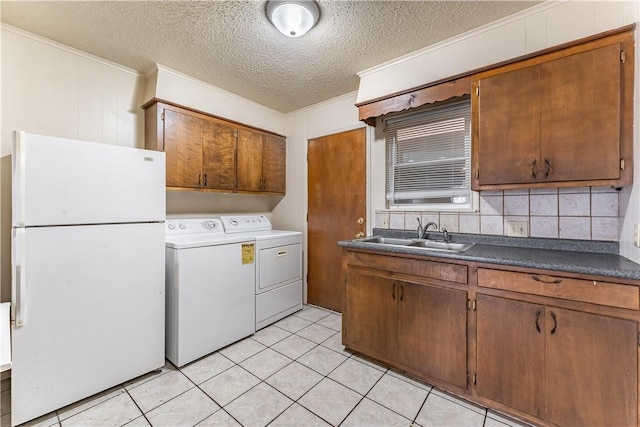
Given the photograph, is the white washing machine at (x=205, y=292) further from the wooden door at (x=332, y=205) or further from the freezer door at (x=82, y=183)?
the wooden door at (x=332, y=205)

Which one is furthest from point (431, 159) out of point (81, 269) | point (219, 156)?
point (81, 269)

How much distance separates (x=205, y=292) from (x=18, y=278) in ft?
3.51

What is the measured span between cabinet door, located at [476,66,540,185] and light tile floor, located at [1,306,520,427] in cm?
151

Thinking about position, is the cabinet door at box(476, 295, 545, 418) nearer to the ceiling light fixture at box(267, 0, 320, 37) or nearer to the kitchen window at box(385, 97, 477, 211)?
the kitchen window at box(385, 97, 477, 211)

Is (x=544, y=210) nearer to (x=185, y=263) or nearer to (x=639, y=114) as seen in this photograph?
(x=639, y=114)

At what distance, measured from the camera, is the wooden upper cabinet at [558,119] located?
1.46 m

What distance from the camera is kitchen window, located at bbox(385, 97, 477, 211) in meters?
2.29

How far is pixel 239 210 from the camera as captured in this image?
3.35 metres

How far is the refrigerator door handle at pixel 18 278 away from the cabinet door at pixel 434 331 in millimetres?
2277

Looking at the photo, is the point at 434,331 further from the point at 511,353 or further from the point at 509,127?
the point at 509,127

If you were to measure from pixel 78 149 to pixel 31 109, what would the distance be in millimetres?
824

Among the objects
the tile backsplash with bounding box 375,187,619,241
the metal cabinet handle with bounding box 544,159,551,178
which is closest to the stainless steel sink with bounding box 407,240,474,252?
the tile backsplash with bounding box 375,187,619,241

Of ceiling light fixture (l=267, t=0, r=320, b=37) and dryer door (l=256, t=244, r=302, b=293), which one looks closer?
ceiling light fixture (l=267, t=0, r=320, b=37)

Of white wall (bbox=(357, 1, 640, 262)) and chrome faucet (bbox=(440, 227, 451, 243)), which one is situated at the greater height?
white wall (bbox=(357, 1, 640, 262))
